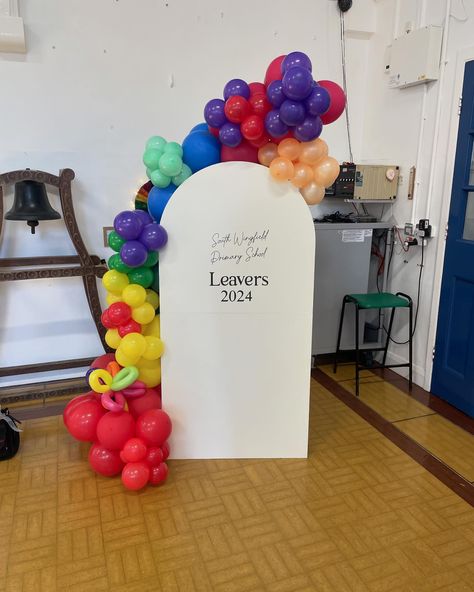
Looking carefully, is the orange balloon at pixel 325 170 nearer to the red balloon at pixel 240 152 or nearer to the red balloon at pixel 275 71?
the red balloon at pixel 240 152

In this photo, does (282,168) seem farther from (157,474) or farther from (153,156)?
(157,474)

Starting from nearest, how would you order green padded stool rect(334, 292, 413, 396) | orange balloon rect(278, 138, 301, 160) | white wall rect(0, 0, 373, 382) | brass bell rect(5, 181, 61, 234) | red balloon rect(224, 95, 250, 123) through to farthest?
1. red balloon rect(224, 95, 250, 123)
2. orange balloon rect(278, 138, 301, 160)
3. brass bell rect(5, 181, 61, 234)
4. white wall rect(0, 0, 373, 382)
5. green padded stool rect(334, 292, 413, 396)

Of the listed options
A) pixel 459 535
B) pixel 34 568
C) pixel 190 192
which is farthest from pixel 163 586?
pixel 190 192

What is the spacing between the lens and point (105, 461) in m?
2.24

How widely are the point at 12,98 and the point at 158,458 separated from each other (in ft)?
7.44

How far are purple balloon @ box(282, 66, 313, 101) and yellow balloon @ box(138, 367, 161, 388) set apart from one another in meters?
1.43

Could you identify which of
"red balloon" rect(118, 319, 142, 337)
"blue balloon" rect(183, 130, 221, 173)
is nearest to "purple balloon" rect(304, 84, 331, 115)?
"blue balloon" rect(183, 130, 221, 173)

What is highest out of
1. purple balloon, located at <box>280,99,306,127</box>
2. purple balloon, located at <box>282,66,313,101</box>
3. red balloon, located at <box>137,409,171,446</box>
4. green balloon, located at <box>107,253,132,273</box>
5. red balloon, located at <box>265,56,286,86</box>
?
red balloon, located at <box>265,56,286,86</box>

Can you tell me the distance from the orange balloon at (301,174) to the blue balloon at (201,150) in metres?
0.38

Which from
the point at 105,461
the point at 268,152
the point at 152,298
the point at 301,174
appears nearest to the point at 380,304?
the point at 301,174

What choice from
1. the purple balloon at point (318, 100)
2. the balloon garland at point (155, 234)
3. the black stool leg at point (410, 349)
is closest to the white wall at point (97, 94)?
the balloon garland at point (155, 234)

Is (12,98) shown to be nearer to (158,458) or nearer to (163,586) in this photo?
(158,458)

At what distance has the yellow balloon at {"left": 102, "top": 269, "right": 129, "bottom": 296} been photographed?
7.48 feet

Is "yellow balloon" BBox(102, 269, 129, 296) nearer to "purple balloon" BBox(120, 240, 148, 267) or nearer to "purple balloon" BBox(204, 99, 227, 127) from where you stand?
"purple balloon" BBox(120, 240, 148, 267)
